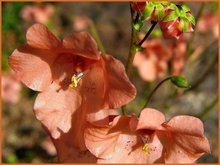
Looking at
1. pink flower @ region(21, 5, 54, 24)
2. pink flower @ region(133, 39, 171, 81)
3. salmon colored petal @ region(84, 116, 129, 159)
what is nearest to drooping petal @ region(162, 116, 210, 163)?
salmon colored petal @ region(84, 116, 129, 159)

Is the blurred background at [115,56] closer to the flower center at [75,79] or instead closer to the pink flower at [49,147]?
the pink flower at [49,147]

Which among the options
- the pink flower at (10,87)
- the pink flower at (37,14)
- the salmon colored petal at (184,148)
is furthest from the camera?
the pink flower at (37,14)

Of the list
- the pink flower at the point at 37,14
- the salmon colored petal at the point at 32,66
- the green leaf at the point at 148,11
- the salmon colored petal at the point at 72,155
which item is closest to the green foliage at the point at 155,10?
the green leaf at the point at 148,11

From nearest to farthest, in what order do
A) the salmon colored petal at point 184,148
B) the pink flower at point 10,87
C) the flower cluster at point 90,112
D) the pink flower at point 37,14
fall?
the flower cluster at point 90,112, the salmon colored petal at point 184,148, the pink flower at point 10,87, the pink flower at point 37,14

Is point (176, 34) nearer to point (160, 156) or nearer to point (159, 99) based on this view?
point (160, 156)

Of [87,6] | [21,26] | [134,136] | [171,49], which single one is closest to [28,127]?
Result: [21,26]

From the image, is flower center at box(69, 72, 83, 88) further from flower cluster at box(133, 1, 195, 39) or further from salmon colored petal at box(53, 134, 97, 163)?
flower cluster at box(133, 1, 195, 39)
